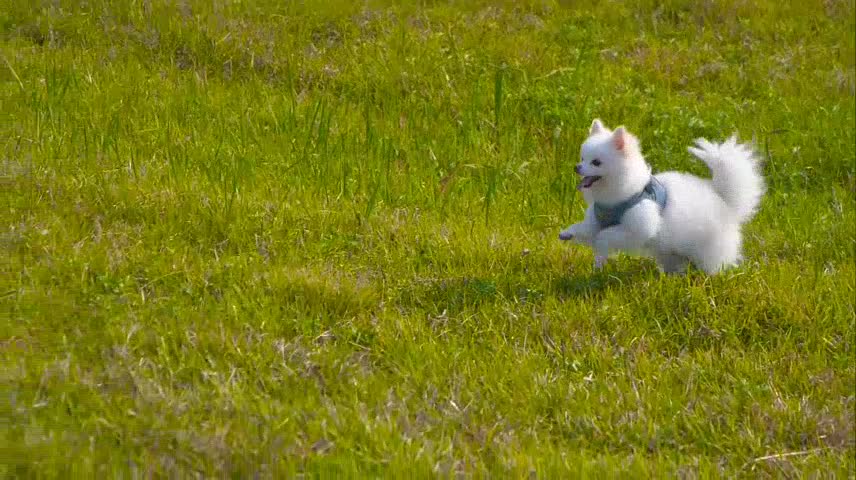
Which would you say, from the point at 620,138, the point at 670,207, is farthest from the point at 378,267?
the point at 670,207

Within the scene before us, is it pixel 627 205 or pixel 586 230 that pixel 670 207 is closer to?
pixel 627 205

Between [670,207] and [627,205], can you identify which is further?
[670,207]

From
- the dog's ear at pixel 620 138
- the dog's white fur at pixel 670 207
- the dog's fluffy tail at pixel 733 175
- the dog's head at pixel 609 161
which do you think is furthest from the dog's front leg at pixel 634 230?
the dog's fluffy tail at pixel 733 175

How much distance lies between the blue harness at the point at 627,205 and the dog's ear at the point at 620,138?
0.33 m

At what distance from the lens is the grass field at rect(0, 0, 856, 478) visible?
516cm

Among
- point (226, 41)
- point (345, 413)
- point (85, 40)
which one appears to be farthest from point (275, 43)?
point (345, 413)

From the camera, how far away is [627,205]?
22.2 feet

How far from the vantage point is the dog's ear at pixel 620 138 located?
656cm

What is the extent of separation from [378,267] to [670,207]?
1956 mm

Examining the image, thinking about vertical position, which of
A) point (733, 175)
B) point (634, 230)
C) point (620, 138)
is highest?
point (620, 138)

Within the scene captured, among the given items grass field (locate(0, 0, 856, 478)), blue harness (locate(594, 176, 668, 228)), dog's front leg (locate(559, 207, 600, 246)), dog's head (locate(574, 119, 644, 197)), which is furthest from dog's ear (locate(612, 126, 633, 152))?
grass field (locate(0, 0, 856, 478))

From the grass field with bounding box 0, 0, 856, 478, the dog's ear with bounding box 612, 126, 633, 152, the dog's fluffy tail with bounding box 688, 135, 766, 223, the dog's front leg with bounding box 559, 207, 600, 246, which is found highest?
the dog's ear with bounding box 612, 126, 633, 152

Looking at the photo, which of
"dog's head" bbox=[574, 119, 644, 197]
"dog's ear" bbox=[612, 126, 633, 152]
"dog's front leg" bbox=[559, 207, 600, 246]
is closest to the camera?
"dog's ear" bbox=[612, 126, 633, 152]

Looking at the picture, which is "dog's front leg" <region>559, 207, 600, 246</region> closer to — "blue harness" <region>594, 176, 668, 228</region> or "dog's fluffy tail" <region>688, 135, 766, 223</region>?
"blue harness" <region>594, 176, 668, 228</region>
